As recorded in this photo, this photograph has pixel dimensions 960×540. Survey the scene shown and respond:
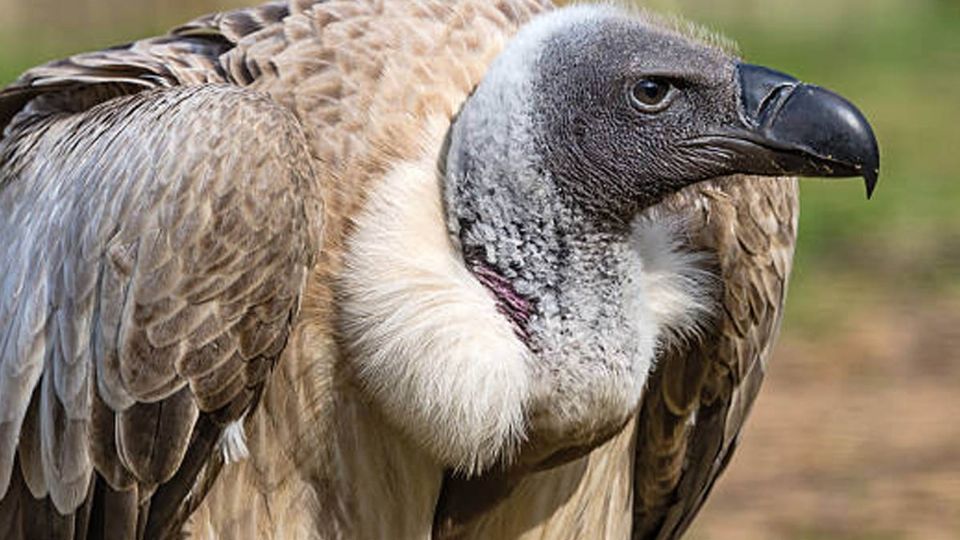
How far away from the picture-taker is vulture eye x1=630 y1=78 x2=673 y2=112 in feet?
17.8

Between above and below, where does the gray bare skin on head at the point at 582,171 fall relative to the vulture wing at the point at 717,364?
above

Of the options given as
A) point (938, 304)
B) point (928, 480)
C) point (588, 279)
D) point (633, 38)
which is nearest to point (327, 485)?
point (588, 279)

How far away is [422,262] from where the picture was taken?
533 centimetres

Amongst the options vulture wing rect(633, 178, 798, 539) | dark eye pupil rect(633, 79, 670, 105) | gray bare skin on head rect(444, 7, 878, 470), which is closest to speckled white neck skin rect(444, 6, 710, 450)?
gray bare skin on head rect(444, 7, 878, 470)

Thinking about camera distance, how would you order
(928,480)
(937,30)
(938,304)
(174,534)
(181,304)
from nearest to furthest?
(181,304) → (174,534) → (928,480) → (938,304) → (937,30)

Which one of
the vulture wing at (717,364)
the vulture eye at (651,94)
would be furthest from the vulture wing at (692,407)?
the vulture eye at (651,94)

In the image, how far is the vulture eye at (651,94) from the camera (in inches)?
213

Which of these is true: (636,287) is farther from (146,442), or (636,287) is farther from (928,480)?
(928,480)

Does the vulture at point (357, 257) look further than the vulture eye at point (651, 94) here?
No

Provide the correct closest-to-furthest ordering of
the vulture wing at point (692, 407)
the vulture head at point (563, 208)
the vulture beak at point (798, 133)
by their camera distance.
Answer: the vulture beak at point (798, 133) → the vulture head at point (563, 208) → the vulture wing at point (692, 407)

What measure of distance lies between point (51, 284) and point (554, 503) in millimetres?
1439

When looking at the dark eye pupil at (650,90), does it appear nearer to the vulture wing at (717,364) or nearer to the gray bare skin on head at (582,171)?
the gray bare skin on head at (582,171)

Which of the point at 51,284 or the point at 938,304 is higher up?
the point at 51,284

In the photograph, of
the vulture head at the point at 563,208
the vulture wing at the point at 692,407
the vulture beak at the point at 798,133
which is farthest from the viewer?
the vulture wing at the point at 692,407
